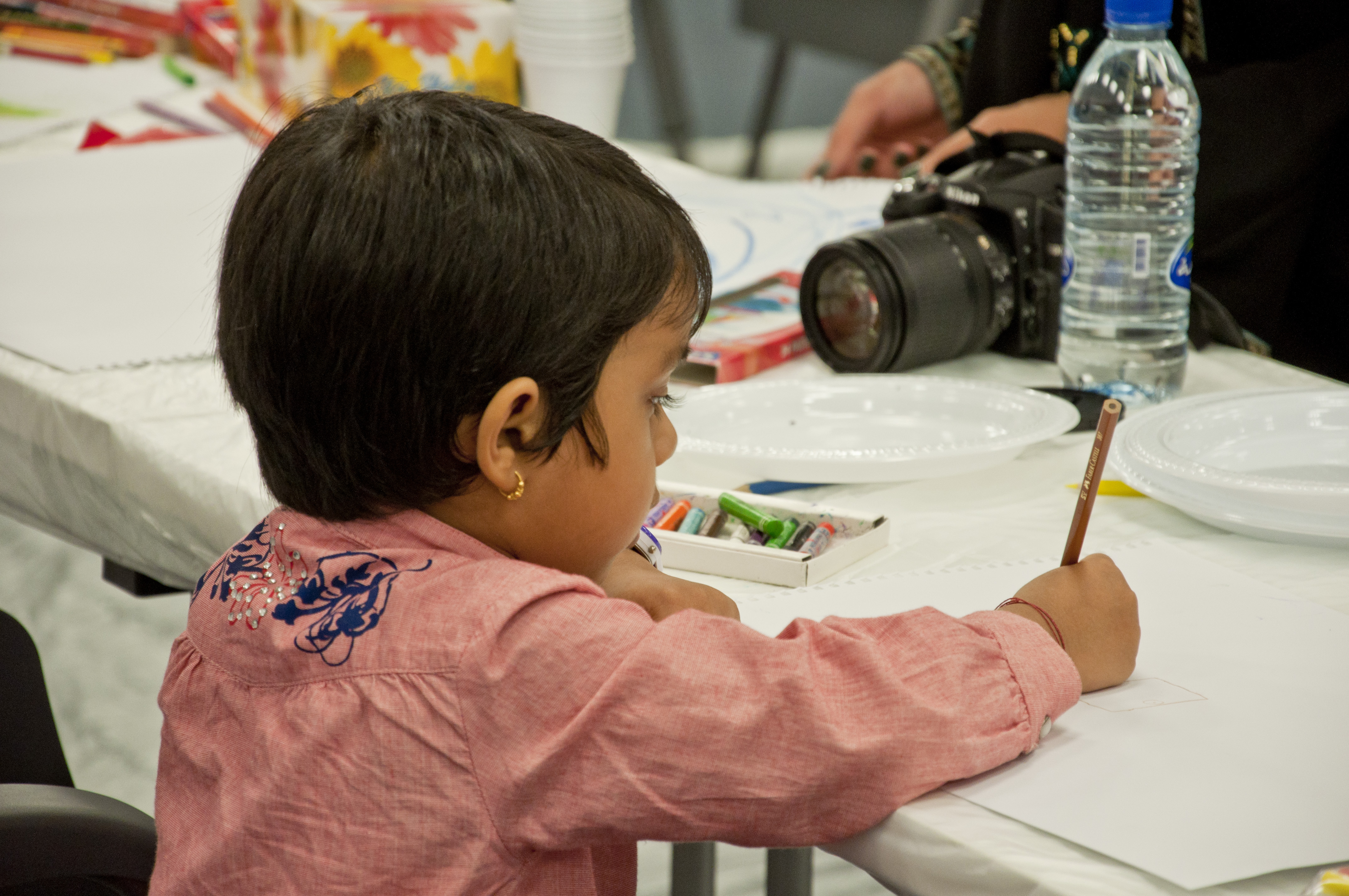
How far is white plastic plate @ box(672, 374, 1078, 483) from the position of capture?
811mm

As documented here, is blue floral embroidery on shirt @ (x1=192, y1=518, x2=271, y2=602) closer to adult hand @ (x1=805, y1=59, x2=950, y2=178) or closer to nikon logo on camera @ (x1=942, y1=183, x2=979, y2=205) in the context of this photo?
nikon logo on camera @ (x1=942, y1=183, x2=979, y2=205)

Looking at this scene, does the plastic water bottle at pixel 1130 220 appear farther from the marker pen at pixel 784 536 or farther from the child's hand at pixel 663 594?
the child's hand at pixel 663 594

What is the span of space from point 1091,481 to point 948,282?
44 centimetres

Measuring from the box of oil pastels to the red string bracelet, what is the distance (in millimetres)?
133

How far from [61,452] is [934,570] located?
29.1 inches

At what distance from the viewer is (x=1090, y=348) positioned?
3.22 ft

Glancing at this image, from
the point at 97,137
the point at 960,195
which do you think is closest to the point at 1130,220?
the point at 960,195

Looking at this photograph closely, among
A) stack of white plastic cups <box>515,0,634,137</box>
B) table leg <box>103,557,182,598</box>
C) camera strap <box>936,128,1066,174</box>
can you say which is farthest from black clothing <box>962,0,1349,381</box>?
table leg <box>103,557,182,598</box>

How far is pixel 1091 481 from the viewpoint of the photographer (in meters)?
0.59

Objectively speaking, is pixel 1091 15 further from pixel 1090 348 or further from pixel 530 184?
pixel 530 184

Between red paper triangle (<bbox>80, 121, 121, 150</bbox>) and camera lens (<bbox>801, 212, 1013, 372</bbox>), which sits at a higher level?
camera lens (<bbox>801, 212, 1013, 372</bbox>)

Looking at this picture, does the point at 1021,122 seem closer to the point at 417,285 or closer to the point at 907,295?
the point at 907,295

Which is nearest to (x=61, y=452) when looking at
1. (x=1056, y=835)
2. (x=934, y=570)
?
(x=934, y=570)

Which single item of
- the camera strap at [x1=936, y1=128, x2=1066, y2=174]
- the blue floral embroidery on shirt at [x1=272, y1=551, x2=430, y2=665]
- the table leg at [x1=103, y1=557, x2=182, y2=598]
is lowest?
the table leg at [x1=103, y1=557, x2=182, y2=598]
